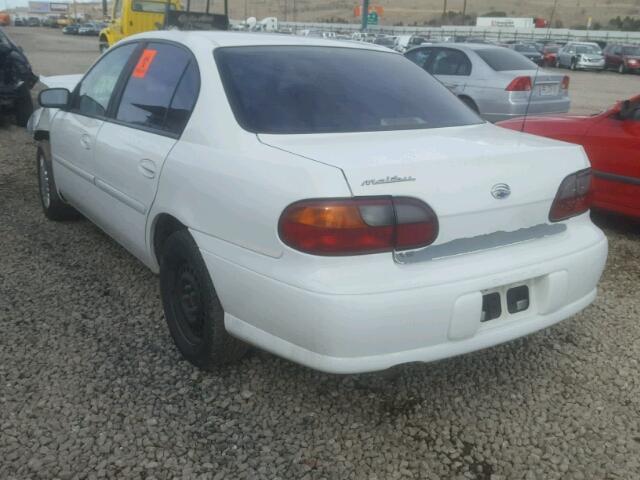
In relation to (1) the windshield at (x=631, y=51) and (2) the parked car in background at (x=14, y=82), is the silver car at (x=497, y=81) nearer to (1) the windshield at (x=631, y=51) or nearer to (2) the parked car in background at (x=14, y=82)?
(2) the parked car in background at (x=14, y=82)

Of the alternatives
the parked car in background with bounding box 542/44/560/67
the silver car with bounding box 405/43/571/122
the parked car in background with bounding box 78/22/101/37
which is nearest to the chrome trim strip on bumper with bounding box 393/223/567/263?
the silver car with bounding box 405/43/571/122

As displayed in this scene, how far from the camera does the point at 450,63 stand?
10031 mm

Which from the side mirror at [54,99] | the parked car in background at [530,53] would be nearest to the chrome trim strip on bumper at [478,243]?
the side mirror at [54,99]

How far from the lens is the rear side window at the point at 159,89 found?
3018 millimetres

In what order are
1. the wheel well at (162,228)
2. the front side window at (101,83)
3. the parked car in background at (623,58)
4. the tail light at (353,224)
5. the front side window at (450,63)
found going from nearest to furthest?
the tail light at (353,224) → the wheel well at (162,228) → the front side window at (101,83) → the front side window at (450,63) → the parked car in background at (623,58)

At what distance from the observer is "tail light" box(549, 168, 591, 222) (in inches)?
104

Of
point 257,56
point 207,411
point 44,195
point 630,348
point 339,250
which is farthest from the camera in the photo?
point 44,195

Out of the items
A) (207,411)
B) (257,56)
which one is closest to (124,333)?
(207,411)

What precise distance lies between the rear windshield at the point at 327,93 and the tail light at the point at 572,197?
0.66 metres

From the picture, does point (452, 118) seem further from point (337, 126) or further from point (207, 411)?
point (207, 411)

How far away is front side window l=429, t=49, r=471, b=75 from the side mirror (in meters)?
6.81

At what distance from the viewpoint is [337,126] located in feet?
9.12

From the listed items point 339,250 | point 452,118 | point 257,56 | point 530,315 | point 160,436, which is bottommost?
point 160,436

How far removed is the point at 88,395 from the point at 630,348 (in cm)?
260
